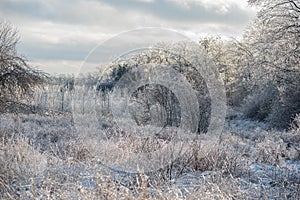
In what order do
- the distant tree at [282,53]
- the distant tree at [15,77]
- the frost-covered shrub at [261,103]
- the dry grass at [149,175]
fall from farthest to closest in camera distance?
the frost-covered shrub at [261,103], the distant tree at [282,53], the distant tree at [15,77], the dry grass at [149,175]

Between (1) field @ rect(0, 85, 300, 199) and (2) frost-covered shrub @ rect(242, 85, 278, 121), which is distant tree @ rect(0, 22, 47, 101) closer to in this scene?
(1) field @ rect(0, 85, 300, 199)

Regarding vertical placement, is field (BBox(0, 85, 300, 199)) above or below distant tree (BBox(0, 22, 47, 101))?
below

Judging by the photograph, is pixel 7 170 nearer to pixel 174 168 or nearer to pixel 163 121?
pixel 174 168

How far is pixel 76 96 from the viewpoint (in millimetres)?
33594

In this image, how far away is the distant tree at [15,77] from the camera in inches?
455

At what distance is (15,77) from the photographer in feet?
38.2

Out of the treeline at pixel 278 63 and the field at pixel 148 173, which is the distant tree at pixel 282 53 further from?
the field at pixel 148 173

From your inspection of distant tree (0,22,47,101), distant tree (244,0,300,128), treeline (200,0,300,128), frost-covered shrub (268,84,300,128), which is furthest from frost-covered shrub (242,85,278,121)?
distant tree (0,22,47,101)

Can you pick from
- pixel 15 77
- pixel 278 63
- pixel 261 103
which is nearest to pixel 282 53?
pixel 278 63

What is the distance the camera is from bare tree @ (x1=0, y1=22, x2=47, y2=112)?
37.9ft

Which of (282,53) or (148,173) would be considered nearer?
(148,173)

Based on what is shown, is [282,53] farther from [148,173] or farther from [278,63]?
[148,173]

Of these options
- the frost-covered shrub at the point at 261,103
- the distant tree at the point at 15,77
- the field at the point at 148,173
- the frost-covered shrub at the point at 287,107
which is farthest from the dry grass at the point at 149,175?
the frost-covered shrub at the point at 261,103

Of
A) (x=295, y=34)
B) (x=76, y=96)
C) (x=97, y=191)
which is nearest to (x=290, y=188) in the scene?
(x=97, y=191)
